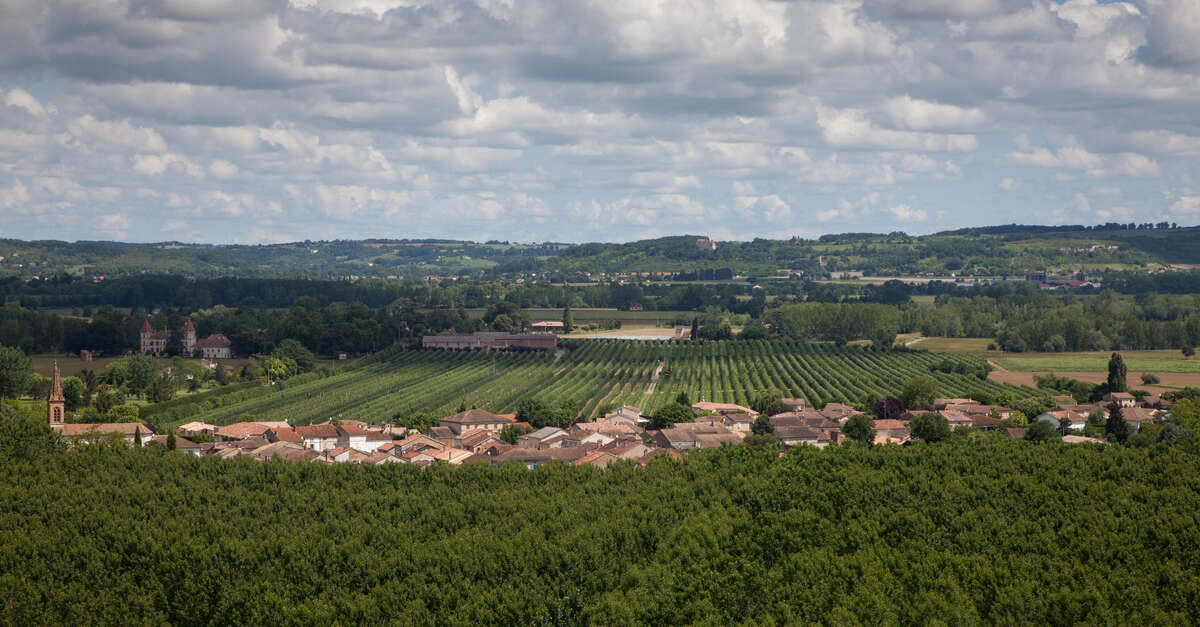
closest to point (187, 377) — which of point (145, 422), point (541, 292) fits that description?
point (145, 422)

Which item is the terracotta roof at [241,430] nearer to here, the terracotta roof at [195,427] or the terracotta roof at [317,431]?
the terracotta roof at [195,427]

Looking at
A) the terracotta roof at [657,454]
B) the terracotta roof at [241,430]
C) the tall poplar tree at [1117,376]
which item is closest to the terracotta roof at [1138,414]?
the tall poplar tree at [1117,376]

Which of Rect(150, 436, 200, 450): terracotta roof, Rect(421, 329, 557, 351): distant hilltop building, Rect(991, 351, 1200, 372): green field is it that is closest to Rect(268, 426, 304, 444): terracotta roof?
Rect(150, 436, 200, 450): terracotta roof

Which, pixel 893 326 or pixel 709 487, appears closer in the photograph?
pixel 709 487

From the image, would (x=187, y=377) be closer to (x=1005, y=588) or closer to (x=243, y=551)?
(x=243, y=551)

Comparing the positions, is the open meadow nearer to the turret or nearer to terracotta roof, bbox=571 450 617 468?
terracotta roof, bbox=571 450 617 468
